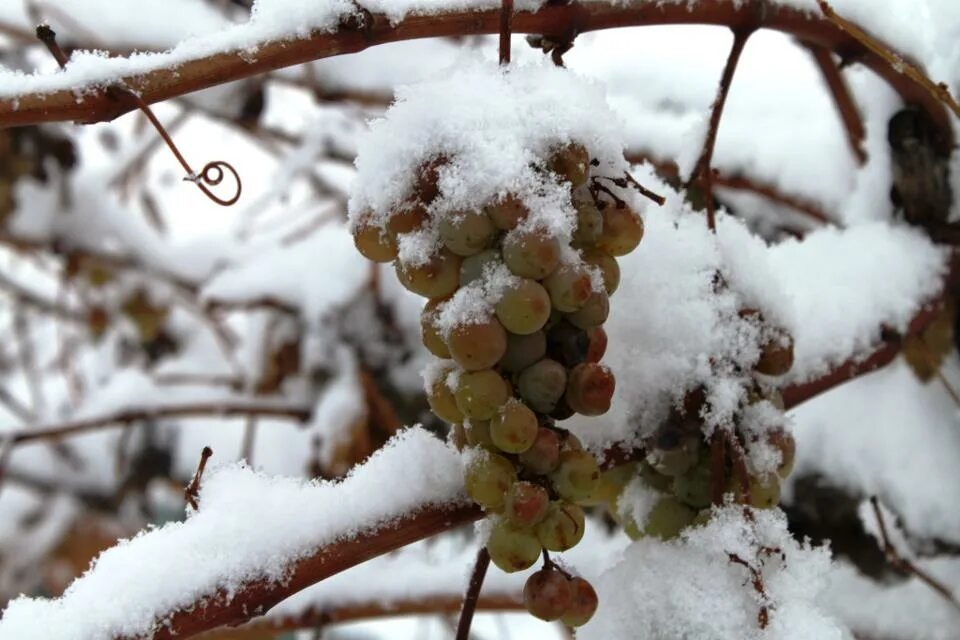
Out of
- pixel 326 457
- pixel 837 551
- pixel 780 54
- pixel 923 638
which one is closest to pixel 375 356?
pixel 326 457

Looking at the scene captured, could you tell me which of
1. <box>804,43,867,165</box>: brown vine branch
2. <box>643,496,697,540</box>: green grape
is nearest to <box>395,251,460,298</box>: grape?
<box>643,496,697,540</box>: green grape

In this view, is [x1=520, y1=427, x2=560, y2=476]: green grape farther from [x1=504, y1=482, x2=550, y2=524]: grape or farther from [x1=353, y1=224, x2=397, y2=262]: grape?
[x1=353, y1=224, x2=397, y2=262]: grape

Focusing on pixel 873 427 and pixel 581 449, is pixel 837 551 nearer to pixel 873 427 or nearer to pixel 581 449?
pixel 873 427

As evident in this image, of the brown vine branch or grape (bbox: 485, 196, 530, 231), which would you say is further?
the brown vine branch

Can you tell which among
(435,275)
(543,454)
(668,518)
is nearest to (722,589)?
(668,518)

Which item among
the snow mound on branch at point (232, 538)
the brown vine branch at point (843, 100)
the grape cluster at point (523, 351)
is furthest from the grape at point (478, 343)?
the brown vine branch at point (843, 100)

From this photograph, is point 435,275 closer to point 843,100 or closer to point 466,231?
point 466,231

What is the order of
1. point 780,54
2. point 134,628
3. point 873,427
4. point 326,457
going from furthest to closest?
point 780,54 < point 326,457 < point 873,427 < point 134,628
